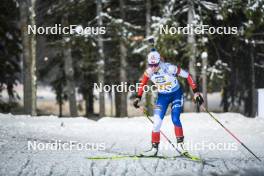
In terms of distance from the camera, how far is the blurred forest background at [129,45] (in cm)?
2036

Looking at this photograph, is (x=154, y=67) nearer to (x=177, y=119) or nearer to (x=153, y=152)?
(x=177, y=119)

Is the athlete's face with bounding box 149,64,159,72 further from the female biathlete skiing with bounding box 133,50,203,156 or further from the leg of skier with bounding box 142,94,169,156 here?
the leg of skier with bounding box 142,94,169,156

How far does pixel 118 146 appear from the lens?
11.2 metres

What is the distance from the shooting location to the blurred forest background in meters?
20.4

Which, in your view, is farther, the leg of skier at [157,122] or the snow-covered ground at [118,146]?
the leg of skier at [157,122]

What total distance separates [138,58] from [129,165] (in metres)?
19.5

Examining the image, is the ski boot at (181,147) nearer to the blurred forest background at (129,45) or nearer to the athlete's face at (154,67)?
the athlete's face at (154,67)

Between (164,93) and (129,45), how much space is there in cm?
1397

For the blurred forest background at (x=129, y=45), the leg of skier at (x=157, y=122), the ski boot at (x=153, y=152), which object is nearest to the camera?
the ski boot at (x=153, y=152)

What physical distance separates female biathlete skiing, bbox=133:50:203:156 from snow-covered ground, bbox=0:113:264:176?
0.64 meters

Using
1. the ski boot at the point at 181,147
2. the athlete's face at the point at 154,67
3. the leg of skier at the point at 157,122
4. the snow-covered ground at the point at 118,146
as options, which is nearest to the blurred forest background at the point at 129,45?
the snow-covered ground at the point at 118,146

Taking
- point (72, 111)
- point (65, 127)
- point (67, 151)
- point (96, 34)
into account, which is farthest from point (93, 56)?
point (67, 151)

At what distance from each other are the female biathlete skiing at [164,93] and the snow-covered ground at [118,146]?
2.11 feet

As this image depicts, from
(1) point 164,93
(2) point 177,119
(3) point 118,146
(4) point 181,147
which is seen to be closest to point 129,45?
(3) point 118,146
